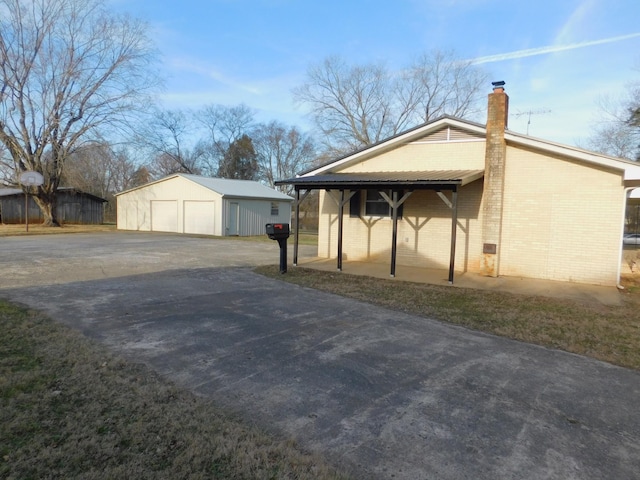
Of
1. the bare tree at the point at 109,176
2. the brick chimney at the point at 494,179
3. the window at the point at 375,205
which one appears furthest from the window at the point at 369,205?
the bare tree at the point at 109,176

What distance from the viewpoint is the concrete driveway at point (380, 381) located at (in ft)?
8.80

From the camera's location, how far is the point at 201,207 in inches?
985

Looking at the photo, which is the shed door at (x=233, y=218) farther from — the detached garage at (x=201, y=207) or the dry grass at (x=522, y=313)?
the dry grass at (x=522, y=313)

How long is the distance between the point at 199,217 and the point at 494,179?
1932 cm

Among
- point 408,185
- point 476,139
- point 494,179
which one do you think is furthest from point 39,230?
point 494,179

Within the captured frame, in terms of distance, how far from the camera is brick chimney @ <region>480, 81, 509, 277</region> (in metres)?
9.53

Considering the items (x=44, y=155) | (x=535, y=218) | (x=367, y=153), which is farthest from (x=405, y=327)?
(x=44, y=155)

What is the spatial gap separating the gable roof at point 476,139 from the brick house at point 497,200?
2 centimetres

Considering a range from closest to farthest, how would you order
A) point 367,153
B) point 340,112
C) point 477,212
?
point 477,212, point 367,153, point 340,112

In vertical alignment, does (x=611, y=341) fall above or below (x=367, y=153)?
below

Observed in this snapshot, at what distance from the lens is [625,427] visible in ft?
10.2

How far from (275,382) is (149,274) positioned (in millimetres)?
6575

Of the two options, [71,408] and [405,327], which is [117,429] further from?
[405,327]

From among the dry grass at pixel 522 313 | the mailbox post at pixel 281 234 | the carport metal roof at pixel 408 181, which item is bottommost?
the dry grass at pixel 522 313
